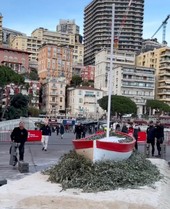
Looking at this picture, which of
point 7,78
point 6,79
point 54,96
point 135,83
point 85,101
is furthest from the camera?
point 135,83

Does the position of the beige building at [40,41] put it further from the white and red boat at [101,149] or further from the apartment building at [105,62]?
the white and red boat at [101,149]

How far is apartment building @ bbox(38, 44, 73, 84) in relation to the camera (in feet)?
466

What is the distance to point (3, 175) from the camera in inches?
480

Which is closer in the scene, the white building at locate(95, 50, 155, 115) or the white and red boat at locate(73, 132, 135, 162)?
the white and red boat at locate(73, 132, 135, 162)

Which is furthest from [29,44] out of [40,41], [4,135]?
[4,135]

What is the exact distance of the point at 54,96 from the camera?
389 feet

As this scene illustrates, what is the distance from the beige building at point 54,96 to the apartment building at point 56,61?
793 inches

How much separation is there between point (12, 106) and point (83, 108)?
156ft

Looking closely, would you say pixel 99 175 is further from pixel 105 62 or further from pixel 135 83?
pixel 105 62

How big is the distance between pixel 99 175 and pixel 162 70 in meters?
118

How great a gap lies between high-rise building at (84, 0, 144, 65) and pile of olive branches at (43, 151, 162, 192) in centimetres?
14036

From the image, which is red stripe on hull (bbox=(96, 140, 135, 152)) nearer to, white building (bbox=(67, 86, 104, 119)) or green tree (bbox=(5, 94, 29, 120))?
green tree (bbox=(5, 94, 29, 120))

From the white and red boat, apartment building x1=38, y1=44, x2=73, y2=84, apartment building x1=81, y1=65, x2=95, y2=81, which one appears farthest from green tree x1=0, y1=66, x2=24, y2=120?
apartment building x1=81, y1=65, x2=95, y2=81

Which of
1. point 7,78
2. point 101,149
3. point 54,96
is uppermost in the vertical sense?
point 7,78
